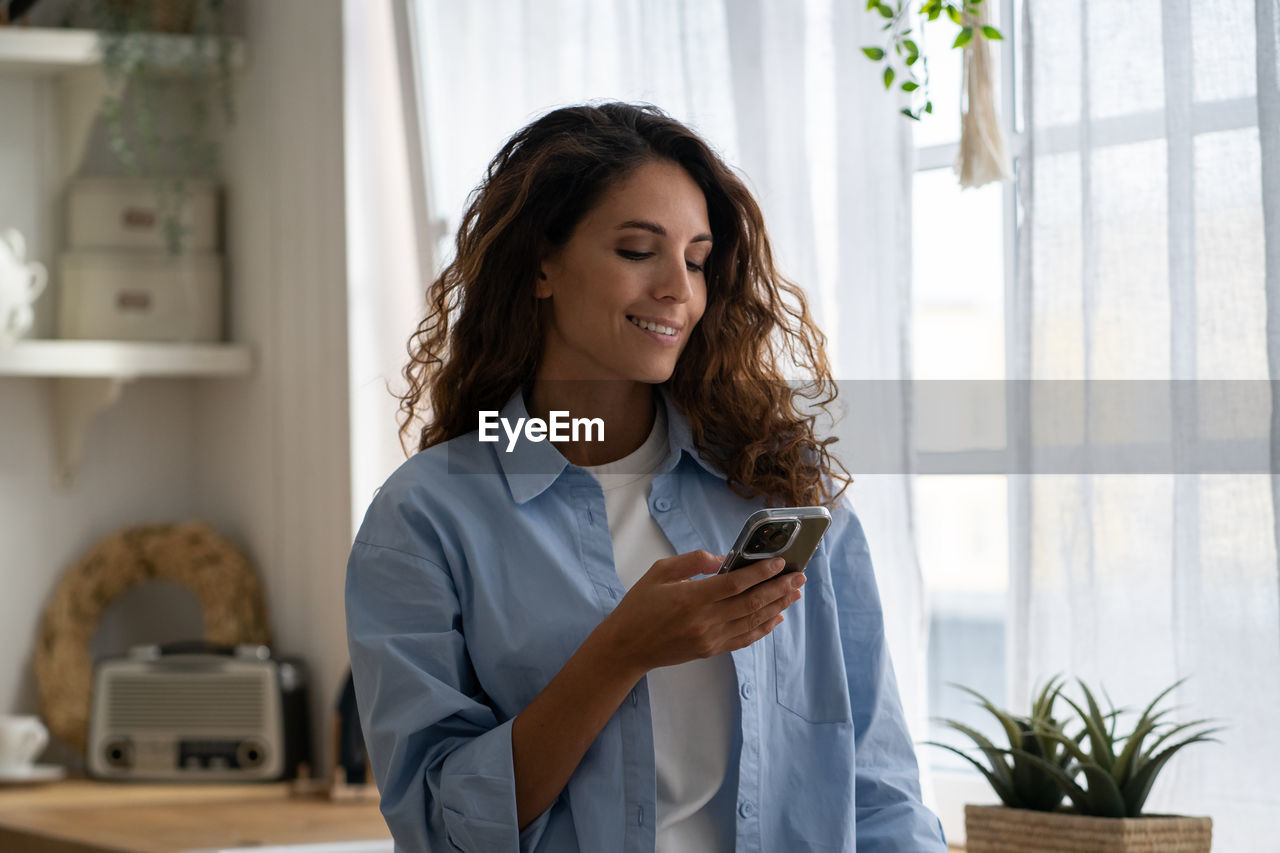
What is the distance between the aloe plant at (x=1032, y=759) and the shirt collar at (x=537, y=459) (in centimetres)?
43

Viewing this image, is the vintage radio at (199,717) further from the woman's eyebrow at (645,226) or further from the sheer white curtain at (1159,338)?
the woman's eyebrow at (645,226)

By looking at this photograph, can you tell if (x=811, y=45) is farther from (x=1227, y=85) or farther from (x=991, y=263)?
(x=1227, y=85)

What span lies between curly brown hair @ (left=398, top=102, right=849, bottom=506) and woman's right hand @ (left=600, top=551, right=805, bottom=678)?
0.61 ft

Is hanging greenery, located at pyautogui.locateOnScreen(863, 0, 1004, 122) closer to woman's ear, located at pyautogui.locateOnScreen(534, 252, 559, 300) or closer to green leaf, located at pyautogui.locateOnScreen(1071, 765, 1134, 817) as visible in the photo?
woman's ear, located at pyautogui.locateOnScreen(534, 252, 559, 300)

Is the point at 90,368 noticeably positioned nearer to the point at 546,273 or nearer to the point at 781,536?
the point at 546,273

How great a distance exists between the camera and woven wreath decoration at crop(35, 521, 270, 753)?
2.51 metres

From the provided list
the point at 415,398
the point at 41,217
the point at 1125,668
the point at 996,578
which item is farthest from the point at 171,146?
the point at 996,578

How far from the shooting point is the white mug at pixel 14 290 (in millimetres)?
2387

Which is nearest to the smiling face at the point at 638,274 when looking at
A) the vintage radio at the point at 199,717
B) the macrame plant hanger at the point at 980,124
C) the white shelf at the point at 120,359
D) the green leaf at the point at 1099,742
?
the macrame plant hanger at the point at 980,124

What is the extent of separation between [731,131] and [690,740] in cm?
99

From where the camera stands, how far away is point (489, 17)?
7.25 feet

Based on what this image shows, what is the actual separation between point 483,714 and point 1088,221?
861 millimetres

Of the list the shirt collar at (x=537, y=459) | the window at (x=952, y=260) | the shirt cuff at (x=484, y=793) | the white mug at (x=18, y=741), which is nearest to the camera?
the shirt cuff at (x=484, y=793)

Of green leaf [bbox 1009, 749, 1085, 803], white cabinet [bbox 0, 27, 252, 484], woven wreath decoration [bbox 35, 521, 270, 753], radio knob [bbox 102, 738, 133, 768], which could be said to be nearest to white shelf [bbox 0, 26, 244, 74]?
white cabinet [bbox 0, 27, 252, 484]
